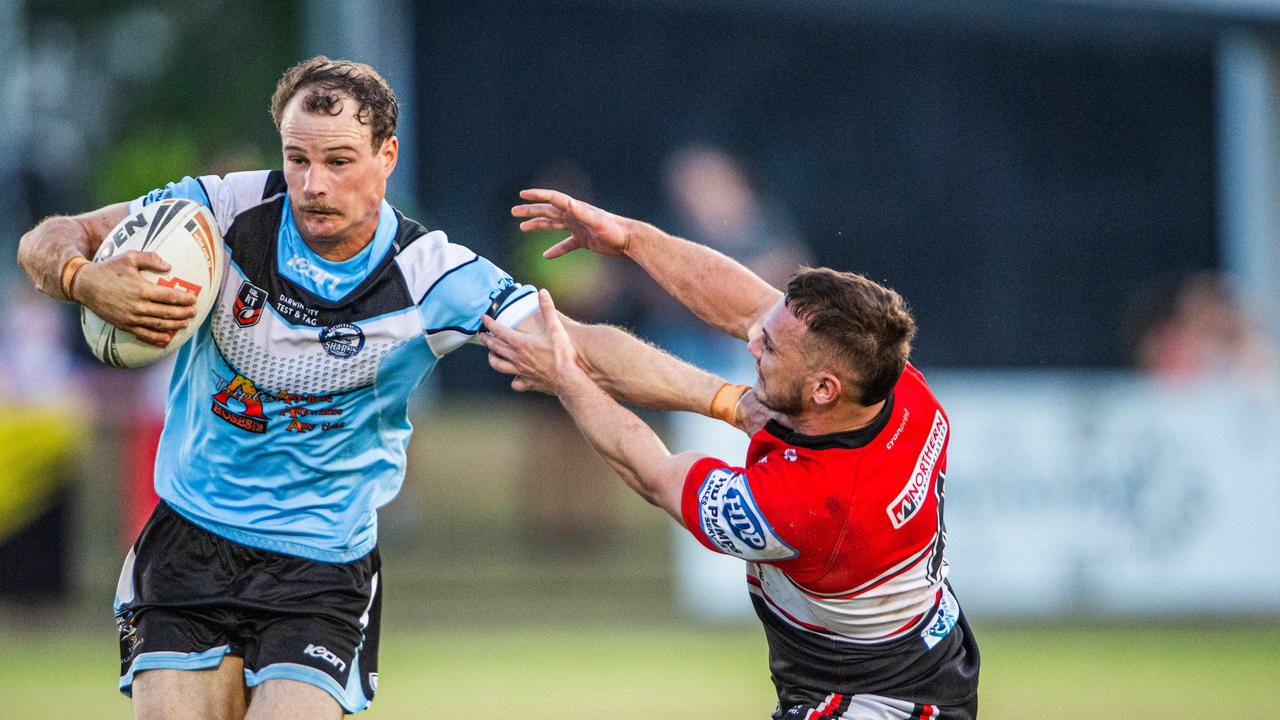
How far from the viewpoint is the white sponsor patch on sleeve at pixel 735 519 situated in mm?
4859

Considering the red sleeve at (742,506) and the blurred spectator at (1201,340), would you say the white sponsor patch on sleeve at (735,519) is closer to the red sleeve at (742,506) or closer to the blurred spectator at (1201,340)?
the red sleeve at (742,506)

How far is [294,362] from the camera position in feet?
16.1

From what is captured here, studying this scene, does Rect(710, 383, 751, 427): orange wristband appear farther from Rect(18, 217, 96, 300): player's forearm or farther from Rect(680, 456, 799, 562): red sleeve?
Rect(18, 217, 96, 300): player's forearm

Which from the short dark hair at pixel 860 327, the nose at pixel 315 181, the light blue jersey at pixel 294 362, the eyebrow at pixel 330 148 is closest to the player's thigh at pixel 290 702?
the light blue jersey at pixel 294 362

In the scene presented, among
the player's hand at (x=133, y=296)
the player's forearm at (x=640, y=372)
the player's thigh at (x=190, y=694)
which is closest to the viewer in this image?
the player's hand at (x=133, y=296)

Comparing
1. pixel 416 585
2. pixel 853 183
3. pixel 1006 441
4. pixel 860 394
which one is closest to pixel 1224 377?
pixel 1006 441

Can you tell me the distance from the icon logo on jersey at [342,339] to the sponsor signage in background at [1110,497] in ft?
24.2

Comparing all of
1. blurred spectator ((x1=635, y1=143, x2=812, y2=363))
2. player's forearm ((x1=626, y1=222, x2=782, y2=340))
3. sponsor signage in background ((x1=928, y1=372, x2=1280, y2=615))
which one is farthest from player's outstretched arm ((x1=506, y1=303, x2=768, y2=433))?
sponsor signage in background ((x1=928, y1=372, x2=1280, y2=615))

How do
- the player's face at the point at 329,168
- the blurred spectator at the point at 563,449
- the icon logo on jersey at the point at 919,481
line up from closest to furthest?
1. the player's face at the point at 329,168
2. the icon logo on jersey at the point at 919,481
3. the blurred spectator at the point at 563,449

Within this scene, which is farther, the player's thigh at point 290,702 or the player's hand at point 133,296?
the player's thigh at point 290,702

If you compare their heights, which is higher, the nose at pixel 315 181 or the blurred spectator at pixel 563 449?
the blurred spectator at pixel 563 449

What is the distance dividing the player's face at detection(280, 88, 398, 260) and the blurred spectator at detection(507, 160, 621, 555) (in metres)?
6.93

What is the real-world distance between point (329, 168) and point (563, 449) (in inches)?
309

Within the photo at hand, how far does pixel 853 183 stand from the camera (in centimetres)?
1683
